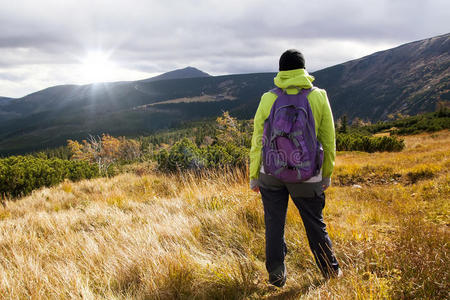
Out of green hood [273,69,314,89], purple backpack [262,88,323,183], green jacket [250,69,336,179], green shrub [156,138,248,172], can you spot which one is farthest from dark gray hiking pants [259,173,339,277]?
green shrub [156,138,248,172]

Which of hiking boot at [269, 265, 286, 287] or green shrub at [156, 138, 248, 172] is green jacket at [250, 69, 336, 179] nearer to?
hiking boot at [269, 265, 286, 287]

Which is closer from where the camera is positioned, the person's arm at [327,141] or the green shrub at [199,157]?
the person's arm at [327,141]

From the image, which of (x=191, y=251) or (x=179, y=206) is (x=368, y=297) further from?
(x=179, y=206)

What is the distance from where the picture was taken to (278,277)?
2.21 meters

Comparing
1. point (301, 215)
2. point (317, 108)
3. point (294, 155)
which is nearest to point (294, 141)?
point (294, 155)

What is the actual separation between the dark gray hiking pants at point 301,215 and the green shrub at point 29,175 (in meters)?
7.86

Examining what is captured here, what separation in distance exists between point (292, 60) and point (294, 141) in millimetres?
712

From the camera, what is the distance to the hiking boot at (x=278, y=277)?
2199mm

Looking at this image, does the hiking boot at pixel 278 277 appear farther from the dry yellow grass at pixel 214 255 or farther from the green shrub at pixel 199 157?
the green shrub at pixel 199 157

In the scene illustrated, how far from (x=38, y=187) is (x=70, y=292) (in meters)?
7.71

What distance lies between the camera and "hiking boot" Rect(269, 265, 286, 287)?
2.20 metres

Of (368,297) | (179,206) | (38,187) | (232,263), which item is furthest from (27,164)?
(368,297)

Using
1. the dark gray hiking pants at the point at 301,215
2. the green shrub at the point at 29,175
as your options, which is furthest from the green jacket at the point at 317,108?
the green shrub at the point at 29,175

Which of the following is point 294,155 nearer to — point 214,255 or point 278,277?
point 278,277
